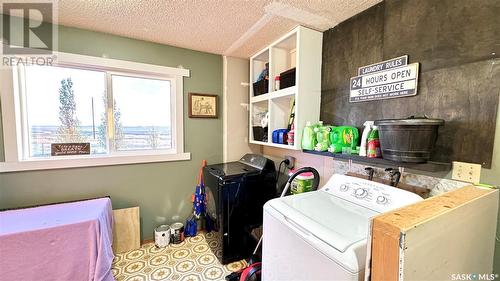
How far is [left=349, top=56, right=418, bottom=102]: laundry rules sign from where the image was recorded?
1268mm

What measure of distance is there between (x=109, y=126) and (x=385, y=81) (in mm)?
2597

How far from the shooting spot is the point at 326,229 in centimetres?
93

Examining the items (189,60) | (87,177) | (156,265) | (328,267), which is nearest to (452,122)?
(328,267)

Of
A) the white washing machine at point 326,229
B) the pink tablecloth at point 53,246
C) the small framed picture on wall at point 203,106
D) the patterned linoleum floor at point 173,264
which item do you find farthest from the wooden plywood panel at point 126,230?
the white washing machine at point 326,229

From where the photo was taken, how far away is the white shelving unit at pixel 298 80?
1.75 meters

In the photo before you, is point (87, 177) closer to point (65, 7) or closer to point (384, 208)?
point (65, 7)

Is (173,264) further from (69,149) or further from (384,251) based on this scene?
(384,251)

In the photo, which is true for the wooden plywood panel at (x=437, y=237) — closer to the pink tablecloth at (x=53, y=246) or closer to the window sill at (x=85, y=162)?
the pink tablecloth at (x=53, y=246)

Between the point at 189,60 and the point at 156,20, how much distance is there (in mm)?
673

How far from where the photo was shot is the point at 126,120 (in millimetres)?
2248

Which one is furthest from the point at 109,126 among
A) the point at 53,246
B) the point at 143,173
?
the point at 53,246

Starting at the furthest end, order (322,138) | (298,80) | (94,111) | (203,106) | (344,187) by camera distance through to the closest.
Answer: (203,106), (94,111), (298,80), (322,138), (344,187)

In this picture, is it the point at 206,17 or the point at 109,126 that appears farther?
the point at 109,126

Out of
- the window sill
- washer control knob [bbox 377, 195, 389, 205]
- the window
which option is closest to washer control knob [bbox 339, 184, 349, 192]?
washer control knob [bbox 377, 195, 389, 205]
